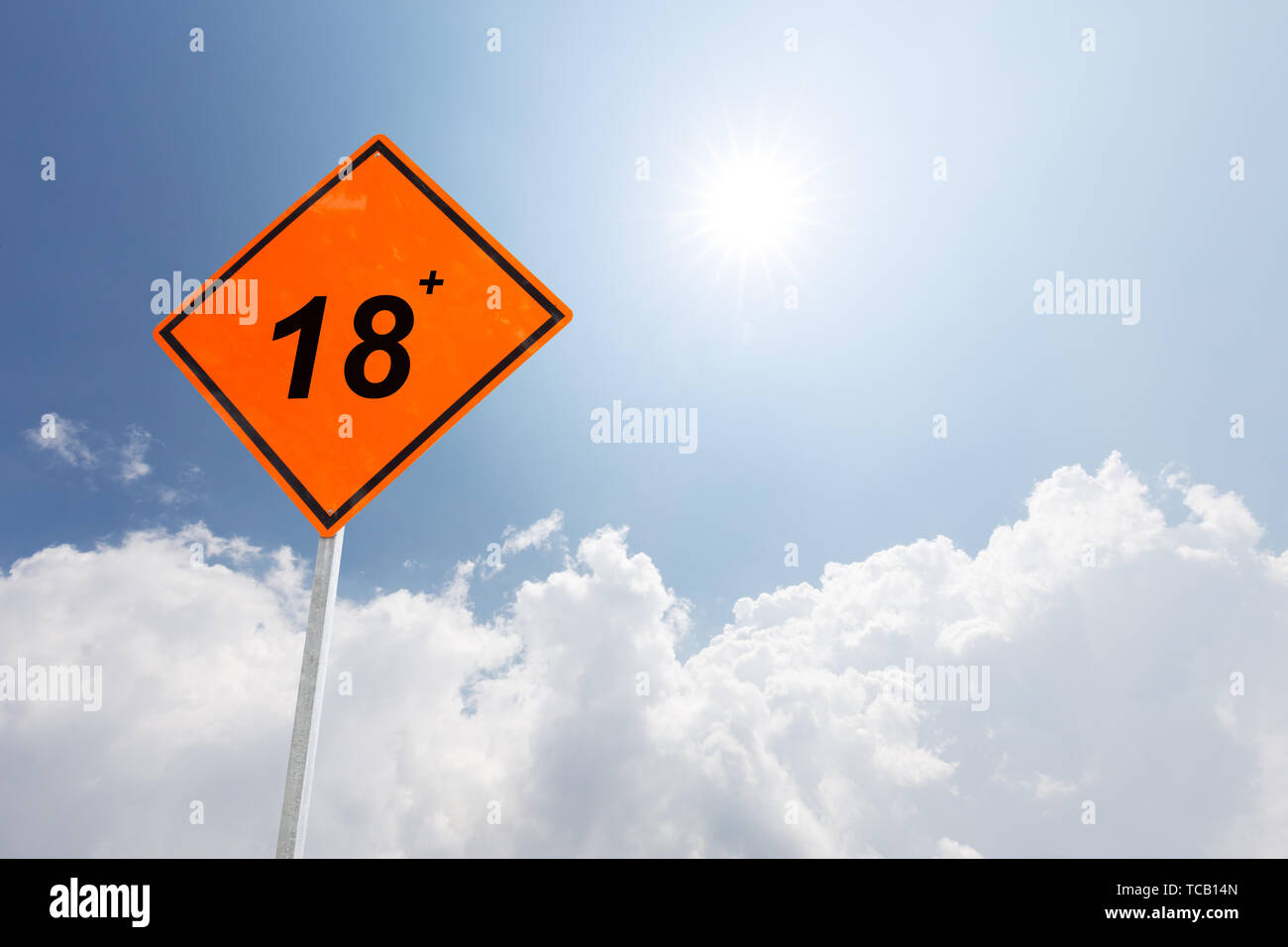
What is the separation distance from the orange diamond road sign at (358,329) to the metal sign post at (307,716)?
1.14 ft

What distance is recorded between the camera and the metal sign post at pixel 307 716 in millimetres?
2035

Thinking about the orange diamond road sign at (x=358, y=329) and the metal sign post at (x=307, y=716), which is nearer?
the metal sign post at (x=307, y=716)

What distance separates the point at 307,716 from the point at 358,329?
173 cm

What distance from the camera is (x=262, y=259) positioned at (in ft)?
9.41

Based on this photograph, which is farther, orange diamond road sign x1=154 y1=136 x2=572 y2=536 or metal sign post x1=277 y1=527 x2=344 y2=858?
orange diamond road sign x1=154 y1=136 x2=572 y2=536

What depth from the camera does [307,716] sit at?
2.12m

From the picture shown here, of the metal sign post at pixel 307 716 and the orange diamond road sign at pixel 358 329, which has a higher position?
the orange diamond road sign at pixel 358 329

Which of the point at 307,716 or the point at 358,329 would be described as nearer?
the point at 307,716

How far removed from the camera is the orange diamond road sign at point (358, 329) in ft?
8.63

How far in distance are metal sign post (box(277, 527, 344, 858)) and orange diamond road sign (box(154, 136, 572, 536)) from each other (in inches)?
13.7

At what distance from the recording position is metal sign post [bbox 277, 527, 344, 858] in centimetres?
204
